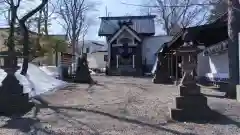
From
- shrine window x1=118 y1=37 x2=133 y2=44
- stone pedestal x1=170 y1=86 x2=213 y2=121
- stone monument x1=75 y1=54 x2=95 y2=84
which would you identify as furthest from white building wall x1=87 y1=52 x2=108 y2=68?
stone pedestal x1=170 y1=86 x2=213 y2=121

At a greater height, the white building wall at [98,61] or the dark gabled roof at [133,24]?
the dark gabled roof at [133,24]

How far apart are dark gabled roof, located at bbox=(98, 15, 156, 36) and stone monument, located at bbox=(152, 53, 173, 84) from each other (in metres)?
17.6

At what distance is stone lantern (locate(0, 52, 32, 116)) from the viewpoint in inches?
332

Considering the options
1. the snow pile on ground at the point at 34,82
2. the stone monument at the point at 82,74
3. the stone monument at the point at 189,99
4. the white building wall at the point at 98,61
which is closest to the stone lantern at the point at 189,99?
the stone monument at the point at 189,99

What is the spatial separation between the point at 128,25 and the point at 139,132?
3323 cm

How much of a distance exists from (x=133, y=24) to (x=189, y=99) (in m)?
34.7

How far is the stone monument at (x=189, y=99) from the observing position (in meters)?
7.41

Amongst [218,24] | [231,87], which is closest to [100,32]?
[218,24]

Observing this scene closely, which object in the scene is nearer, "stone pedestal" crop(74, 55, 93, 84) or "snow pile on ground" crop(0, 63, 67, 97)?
"snow pile on ground" crop(0, 63, 67, 97)

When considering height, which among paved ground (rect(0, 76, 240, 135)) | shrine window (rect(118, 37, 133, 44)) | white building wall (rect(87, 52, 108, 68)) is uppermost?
shrine window (rect(118, 37, 133, 44))

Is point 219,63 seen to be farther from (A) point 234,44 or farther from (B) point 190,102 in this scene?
(B) point 190,102

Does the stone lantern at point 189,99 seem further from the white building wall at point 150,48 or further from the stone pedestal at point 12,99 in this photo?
the white building wall at point 150,48

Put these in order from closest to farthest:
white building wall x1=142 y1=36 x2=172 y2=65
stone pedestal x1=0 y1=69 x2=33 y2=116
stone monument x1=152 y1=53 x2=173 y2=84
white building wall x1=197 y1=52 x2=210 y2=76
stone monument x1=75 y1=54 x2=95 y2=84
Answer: stone pedestal x1=0 y1=69 x2=33 y2=116 → white building wall x1=197 y1=52 x2=210 y2=76 → stone monument x1=75 y1=54 x2=95 y2=84 → stone monument x1=152 y1=53 x2=173 y2=84 → white building wall x1=142 y1=36 x2=172 y2=65

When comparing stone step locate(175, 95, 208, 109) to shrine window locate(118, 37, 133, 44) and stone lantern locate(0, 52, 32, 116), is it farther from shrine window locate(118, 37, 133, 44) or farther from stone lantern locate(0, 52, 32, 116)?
shrine window locate(118, 37, 133, 44)
